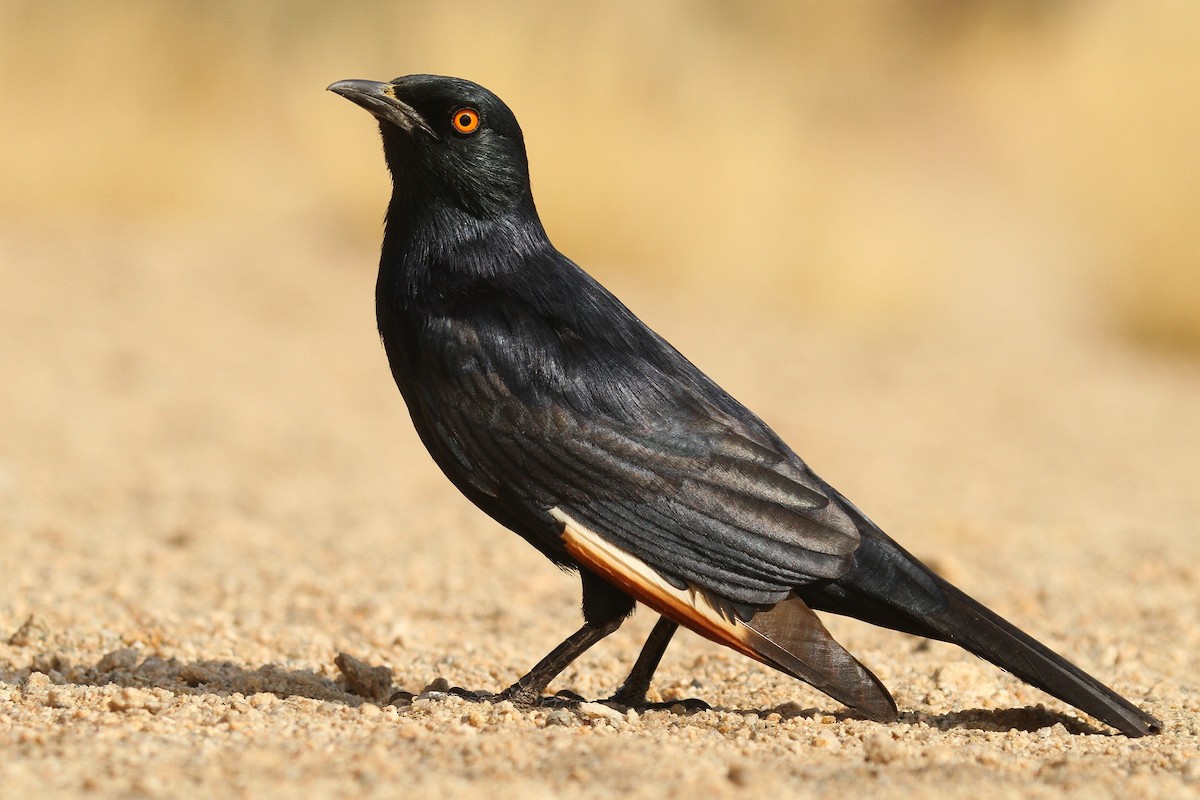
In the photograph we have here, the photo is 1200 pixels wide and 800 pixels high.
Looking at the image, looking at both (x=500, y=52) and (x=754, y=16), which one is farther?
(x=754, y=16)

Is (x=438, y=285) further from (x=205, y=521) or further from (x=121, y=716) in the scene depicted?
(x=205, y=521)

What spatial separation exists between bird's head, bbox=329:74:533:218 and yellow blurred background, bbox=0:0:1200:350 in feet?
34.2

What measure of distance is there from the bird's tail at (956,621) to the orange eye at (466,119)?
1.76 meters

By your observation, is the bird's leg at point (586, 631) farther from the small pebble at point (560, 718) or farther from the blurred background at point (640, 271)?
the blurred background at point (640, 271)

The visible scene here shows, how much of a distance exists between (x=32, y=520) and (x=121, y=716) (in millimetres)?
4096

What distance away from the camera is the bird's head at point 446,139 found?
462 centimetres

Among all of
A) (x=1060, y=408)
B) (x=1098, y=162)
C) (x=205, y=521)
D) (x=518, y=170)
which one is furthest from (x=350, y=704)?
(x=1098, y=162)

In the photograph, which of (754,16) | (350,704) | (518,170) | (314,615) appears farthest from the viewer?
(754,16)

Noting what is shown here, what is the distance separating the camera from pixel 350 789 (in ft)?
10.5

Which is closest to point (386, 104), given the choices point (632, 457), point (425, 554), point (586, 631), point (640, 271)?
point (632, 457)

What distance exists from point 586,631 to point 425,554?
327 cm

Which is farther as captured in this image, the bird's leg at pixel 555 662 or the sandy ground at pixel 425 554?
the bird's leg at pixel 555 662

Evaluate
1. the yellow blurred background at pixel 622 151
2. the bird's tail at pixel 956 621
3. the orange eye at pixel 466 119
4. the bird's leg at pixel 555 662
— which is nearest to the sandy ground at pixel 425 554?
the bird's tail at pixel 956 621

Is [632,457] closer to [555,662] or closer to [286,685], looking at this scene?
[555,662]
